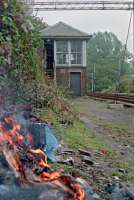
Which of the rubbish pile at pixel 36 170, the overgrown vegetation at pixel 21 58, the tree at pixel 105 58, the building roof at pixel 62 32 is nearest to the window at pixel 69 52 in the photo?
the building roof at pixel 62 32

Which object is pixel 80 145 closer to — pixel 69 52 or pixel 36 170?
pixel 36 170

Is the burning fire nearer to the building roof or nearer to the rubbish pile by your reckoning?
the rubbish pile

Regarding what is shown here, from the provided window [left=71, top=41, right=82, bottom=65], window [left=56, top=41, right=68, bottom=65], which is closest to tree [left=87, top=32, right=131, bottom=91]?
window [left=71, top=41, right=82, bottom=65]

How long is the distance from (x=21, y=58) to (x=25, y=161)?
14.2 ft

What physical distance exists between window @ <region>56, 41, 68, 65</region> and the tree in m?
46.1

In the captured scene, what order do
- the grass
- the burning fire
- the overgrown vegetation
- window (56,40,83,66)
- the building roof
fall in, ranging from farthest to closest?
window (56,40,83,66) → the building roof → the overgrown vegetation → the grass → the burning fire

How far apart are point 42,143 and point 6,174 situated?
1616 mm

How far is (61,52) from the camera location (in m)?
41.0

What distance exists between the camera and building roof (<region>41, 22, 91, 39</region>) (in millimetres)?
40344

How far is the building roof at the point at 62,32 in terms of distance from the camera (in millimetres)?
40344

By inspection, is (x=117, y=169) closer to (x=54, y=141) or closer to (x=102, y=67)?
(x=54, y=141)

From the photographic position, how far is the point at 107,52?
117m

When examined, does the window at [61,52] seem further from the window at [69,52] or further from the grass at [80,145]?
the grass at [80,145]

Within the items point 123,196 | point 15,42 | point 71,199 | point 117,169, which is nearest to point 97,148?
point 117,169
